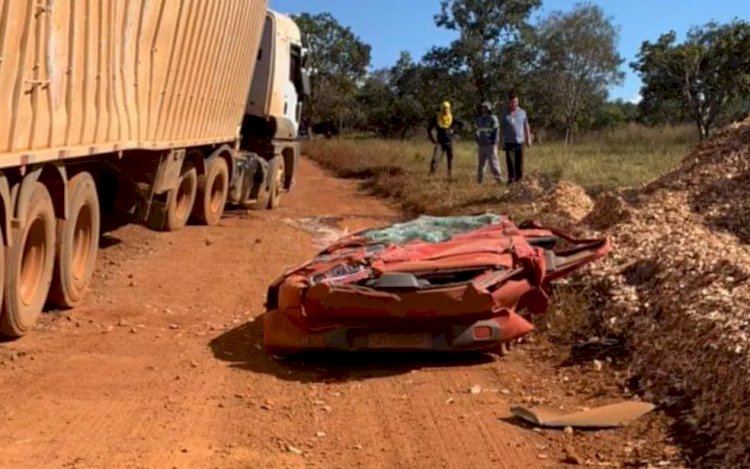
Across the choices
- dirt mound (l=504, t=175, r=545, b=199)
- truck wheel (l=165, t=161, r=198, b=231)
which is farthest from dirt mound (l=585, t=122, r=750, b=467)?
truck wheel (l=165, t=161, r=198, b=231)

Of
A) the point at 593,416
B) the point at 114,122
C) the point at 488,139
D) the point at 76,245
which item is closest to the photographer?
the point at 593,416

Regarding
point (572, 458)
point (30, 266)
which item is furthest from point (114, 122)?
point (572, 458)

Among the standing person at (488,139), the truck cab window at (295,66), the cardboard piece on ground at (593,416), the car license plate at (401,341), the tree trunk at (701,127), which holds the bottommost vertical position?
the cardboard piece on ground at (593,416)

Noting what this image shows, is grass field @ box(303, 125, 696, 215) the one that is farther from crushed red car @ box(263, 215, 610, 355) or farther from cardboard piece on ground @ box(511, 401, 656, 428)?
cardboard piece on ground @ box(511, 401, 656, 428)

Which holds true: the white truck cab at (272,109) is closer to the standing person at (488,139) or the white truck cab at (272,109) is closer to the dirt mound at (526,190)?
the standing person at (488,139)

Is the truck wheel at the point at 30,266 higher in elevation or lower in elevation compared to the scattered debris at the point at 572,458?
higher

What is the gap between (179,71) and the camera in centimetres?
1060

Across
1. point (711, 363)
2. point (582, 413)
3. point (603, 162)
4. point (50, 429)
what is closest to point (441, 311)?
point (582, 413)

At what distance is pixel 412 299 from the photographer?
19.1 ft

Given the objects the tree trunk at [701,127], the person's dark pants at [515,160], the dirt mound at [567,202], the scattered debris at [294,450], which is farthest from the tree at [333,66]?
the scattered debris at [294,450]

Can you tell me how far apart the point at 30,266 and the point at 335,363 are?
2473 mm

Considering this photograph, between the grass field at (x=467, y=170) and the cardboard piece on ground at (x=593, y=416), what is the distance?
8.13 m

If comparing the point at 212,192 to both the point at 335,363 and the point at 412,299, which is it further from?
the point at 412,299

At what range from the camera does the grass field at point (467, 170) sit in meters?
15.4
